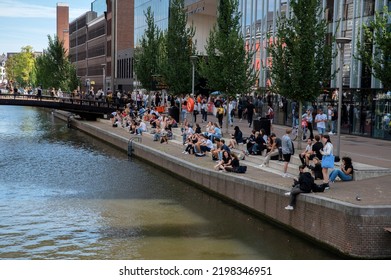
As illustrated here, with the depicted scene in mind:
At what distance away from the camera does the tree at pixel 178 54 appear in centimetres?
4550

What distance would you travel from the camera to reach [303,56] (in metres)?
27.3

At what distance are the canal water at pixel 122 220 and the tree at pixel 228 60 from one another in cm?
623

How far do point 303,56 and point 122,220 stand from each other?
11214 mm

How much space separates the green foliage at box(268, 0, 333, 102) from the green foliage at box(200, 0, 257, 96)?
7.19 m

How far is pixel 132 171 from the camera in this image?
105 feet

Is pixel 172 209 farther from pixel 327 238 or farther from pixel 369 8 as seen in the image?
pixel 369 8

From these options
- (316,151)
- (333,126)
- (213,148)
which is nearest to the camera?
(316,151)

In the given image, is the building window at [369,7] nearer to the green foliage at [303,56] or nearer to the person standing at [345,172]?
the green foliage at [303,56]

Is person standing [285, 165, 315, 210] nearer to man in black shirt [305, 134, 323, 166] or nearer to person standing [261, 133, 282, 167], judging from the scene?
man in black shirt [305, 134, 323, 166]

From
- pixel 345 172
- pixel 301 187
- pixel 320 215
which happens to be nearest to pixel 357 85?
pixel 345 172

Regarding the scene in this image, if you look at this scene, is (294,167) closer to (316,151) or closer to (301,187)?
(316,151)
